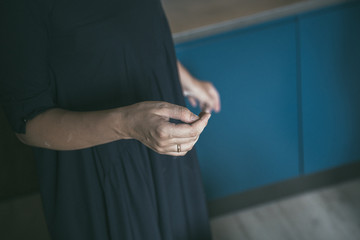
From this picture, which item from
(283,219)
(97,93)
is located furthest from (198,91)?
(283,219)

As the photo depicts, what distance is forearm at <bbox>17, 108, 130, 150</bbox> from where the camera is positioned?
2.13 ft

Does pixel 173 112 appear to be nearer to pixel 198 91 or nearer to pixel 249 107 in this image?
pixel 198 91

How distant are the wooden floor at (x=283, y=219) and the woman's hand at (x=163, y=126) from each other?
114 cm

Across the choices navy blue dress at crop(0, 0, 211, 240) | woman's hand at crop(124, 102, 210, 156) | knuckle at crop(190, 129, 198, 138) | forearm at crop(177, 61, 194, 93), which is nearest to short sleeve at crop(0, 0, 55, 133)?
navy blue dress at crop(0, 0, 211, 240)

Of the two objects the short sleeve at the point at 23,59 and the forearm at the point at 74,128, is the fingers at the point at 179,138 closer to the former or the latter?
the forearm at the point at 74,128

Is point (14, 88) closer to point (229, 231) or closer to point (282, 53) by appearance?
point (282, 53)

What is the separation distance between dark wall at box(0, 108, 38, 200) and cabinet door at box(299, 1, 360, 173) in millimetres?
1238

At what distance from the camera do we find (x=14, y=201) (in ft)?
5.10

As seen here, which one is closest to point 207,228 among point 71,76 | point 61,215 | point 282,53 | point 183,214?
point 183,214

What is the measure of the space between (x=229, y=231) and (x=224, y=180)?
0.25 m

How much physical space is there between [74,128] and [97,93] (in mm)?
107

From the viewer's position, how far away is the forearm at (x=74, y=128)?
0.65m

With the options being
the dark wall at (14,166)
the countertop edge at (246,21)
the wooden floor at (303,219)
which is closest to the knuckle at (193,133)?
the countertop edge at (246,21)

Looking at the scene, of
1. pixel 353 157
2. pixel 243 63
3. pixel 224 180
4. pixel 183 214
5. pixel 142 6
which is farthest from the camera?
pixel 353 157
